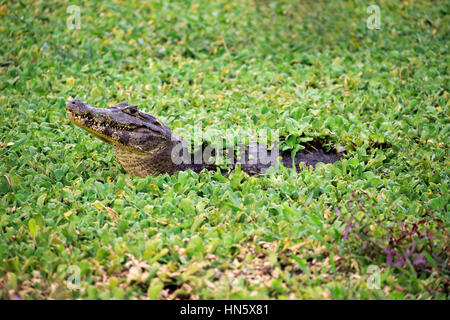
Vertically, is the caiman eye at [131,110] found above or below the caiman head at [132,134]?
above

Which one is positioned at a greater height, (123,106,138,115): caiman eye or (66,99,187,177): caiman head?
(123,106,138,115): caiman eye

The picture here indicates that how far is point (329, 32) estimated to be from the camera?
743 centimetres

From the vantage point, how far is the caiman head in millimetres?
4059

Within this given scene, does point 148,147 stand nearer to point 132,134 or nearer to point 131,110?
point 132,134

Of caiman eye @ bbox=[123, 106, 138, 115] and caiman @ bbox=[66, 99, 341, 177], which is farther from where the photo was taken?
caiman eye @ bbox=[123, 106, 138, 115]

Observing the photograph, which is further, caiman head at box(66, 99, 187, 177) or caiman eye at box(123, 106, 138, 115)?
caiman eye at box(123, 106, 138, 115)

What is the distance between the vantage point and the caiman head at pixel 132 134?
13.3 feet

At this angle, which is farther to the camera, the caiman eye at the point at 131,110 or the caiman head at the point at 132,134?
the caiman eye at the point at 131,110

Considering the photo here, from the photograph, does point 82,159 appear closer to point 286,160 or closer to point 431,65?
point 286,160

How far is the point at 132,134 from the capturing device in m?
4.18

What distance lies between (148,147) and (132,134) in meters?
0.18

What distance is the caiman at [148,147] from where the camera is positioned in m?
4.08

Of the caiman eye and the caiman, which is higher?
the caiman eye

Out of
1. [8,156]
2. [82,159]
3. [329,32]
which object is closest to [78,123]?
[82,159]
